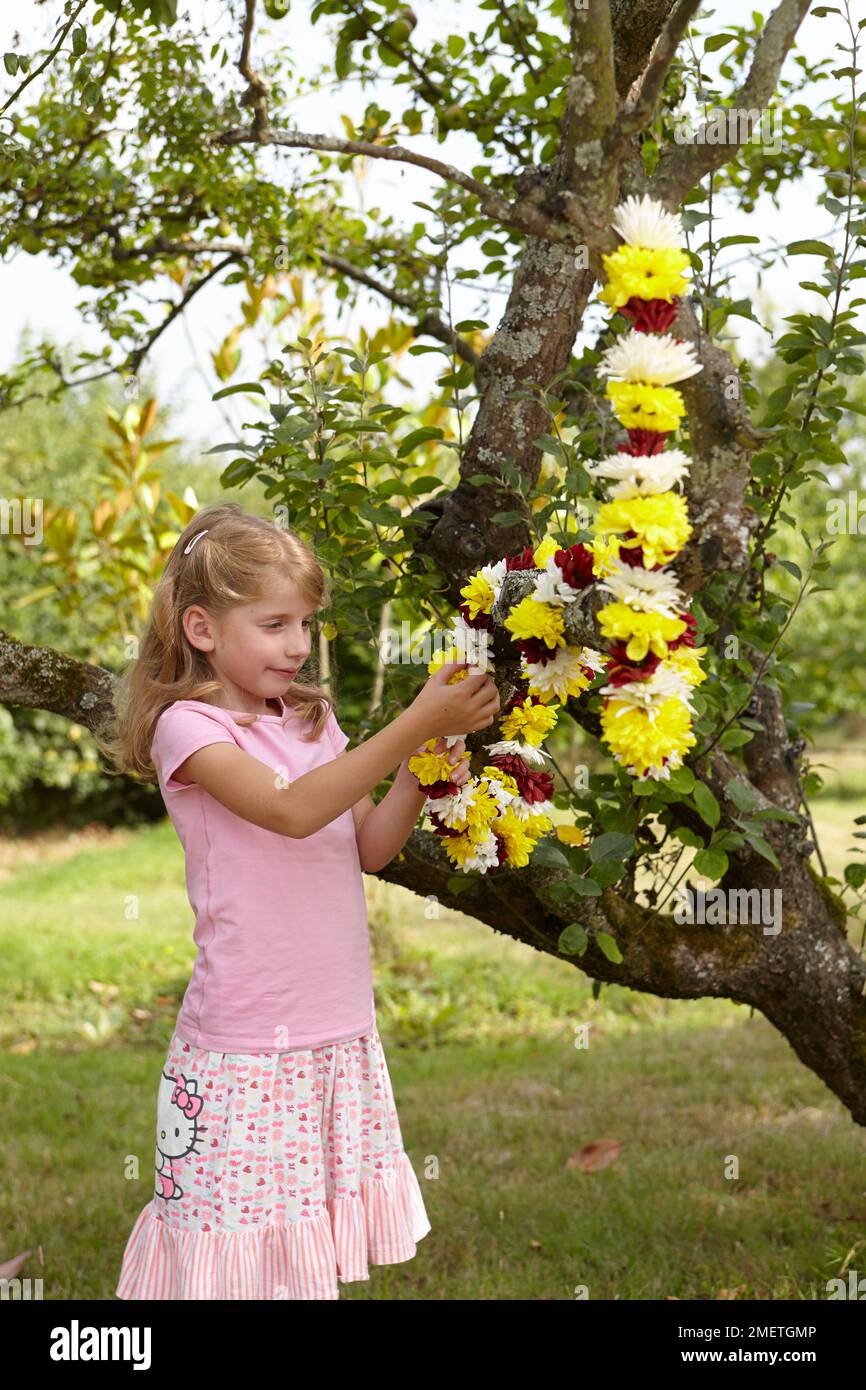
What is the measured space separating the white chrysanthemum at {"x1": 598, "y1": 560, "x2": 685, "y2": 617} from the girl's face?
0.85m

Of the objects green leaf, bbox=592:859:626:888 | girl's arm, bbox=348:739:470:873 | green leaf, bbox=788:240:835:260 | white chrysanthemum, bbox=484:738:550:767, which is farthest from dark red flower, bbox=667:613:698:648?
green leaf, bbox=788:240:835:260

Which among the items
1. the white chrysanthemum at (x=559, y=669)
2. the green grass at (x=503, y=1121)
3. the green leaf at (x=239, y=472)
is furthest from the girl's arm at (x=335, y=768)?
the green grass at (x=503, y=1121)

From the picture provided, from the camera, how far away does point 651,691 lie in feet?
4.84

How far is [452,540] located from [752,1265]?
6.54 feet

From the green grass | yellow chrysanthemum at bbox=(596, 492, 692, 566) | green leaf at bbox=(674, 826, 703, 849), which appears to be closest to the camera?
yellow chrysanthemum at bbox=(596, 492, 692, 566)

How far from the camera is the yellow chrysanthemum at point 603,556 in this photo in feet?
A: 5.00

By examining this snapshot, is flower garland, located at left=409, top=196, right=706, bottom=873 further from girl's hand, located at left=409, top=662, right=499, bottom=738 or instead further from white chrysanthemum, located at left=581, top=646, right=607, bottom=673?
girl's hand, located at left=409, top=662, right=499, bottom=738

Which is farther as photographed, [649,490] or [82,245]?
[82,245]

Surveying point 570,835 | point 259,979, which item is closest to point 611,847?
point 570,835

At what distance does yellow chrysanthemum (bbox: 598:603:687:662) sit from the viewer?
1.46 metres

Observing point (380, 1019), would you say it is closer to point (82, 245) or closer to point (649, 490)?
point (82, 245)

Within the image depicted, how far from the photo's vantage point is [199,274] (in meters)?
4.88

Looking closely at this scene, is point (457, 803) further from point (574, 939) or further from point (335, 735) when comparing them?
point (574, 939)
